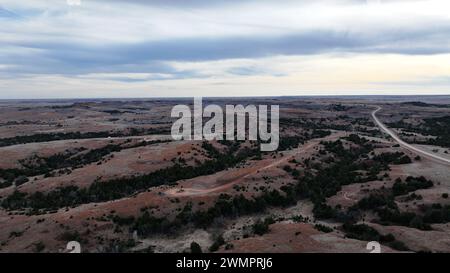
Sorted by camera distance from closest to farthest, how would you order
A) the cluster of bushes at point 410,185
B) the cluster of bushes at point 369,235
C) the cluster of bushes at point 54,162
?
the cluster of bushes at point 369,235 < the cluster of bushes at point 410,185 < the cluster of bushes at point 54,162

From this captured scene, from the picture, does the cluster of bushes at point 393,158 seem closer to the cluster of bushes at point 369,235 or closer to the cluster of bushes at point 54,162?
the cluster of bushes at point 369,235

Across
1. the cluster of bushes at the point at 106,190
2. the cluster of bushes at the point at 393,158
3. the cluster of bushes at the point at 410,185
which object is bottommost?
the cluster of bushes at the point at 106,190

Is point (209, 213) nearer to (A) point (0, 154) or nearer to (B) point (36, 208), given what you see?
(B) point (36, 208)

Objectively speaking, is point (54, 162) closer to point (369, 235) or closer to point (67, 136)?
point (67, 136)

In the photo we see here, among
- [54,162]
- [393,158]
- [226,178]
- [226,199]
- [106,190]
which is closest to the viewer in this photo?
[226,199]

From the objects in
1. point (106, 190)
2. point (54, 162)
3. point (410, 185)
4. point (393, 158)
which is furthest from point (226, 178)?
point (54, 162)

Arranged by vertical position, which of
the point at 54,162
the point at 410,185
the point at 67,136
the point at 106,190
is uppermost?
the point at 67,136

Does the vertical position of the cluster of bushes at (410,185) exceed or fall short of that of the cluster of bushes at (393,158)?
it falls short

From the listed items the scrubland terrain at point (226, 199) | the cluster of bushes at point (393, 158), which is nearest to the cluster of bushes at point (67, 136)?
the scrubland terrain at point (226, 199)

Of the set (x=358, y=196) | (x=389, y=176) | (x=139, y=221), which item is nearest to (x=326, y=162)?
(x=389, y=176)
